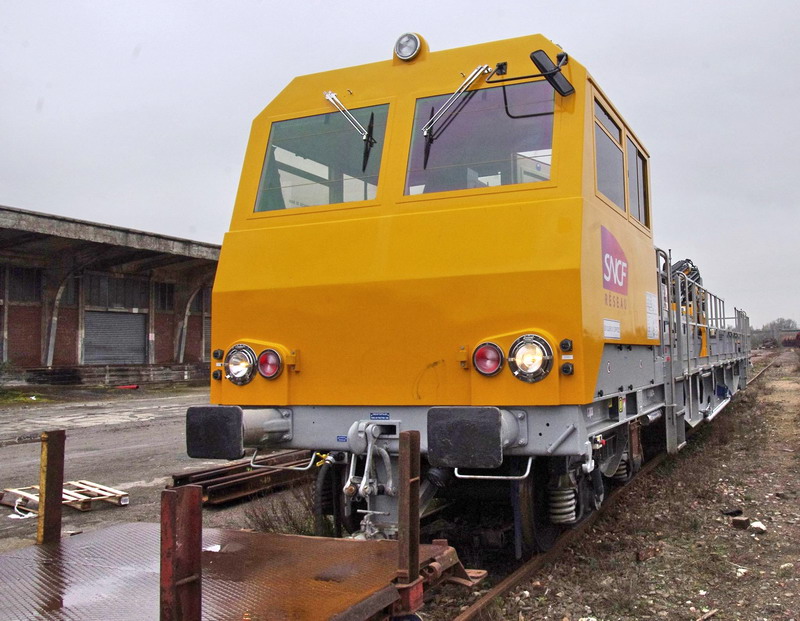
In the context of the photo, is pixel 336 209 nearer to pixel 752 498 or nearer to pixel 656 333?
pixel 656 333

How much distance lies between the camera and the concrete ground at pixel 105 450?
6816 mm

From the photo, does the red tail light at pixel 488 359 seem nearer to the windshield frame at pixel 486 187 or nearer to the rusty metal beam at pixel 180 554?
the windshield frame at pixel 486 187

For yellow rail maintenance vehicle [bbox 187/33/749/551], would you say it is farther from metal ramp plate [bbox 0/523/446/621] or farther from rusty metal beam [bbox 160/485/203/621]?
rusty metal beam [bbox 160/485/203/621]

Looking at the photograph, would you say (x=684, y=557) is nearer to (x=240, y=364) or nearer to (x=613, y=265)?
(x=613, y=265)

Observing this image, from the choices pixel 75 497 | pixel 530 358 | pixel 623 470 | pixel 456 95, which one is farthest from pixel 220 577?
pixel 75 497

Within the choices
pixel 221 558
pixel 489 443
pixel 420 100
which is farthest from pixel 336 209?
pixel 221 558

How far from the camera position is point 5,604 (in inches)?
125

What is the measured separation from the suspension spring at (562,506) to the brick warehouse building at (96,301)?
66.5ft

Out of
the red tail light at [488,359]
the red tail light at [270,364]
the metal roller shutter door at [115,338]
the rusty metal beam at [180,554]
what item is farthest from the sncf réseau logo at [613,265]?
the metal roller shutter door at [115,338]

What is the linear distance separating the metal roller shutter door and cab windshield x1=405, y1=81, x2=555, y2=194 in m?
24.5

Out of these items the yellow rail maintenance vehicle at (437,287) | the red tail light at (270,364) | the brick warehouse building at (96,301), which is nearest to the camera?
the yellow rail maintenance vehicle at (437,287)

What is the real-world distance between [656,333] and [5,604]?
201 inches

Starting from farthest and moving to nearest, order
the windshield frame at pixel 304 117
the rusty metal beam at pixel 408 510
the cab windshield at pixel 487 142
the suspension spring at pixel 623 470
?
the suspension spring at pixel 623 470
the windshield frame at pixel 304 117
the cab windshield at pixel 487 142
the rusty metal beam at pixel 408 510

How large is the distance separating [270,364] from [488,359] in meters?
1.46
